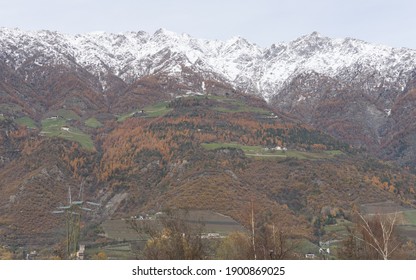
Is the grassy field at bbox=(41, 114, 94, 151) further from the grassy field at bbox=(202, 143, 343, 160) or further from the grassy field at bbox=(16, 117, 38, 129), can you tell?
the grassy field at bbox=(202, 143, 343, 160)

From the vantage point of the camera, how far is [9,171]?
443ft

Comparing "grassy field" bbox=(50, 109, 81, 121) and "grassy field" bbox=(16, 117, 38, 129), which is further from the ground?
"grassy field" bbox=(50, 109, 81, 121)

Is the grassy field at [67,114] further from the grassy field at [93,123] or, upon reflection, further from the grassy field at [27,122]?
the grassy field at [27,122]

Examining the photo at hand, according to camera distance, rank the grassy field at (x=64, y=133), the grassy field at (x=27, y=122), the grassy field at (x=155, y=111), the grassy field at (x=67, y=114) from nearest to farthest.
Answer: the grassy field at (x=64, y=133) < the grassy field at (x=27, y=122) < the grassy field at (x=155, y=111) < the grassy field at (x=67, y=114)

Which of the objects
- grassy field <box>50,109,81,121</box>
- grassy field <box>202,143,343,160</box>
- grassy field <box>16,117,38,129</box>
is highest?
grassy field <box>50,109,81,121</box>

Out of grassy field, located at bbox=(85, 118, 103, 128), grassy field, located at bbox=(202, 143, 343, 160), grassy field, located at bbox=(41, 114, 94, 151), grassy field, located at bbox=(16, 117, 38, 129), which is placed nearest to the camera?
grassy field, located at bbox=(202, 143, 343, 160)

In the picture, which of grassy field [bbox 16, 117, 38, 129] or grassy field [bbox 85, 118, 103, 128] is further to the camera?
grassy field [bbox 85, 118, 103, 128]

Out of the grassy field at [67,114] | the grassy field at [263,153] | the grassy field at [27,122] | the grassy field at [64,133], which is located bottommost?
the grassy field at [263,153]

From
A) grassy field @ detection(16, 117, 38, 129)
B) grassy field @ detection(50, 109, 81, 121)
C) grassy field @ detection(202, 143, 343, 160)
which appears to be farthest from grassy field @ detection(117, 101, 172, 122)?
grassy field @ detection(202, 143, 343, 160)

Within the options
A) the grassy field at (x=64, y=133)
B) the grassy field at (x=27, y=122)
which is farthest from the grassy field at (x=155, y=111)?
the grassy field at (x=27, y=122)

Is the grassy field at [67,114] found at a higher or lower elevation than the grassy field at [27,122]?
higher
